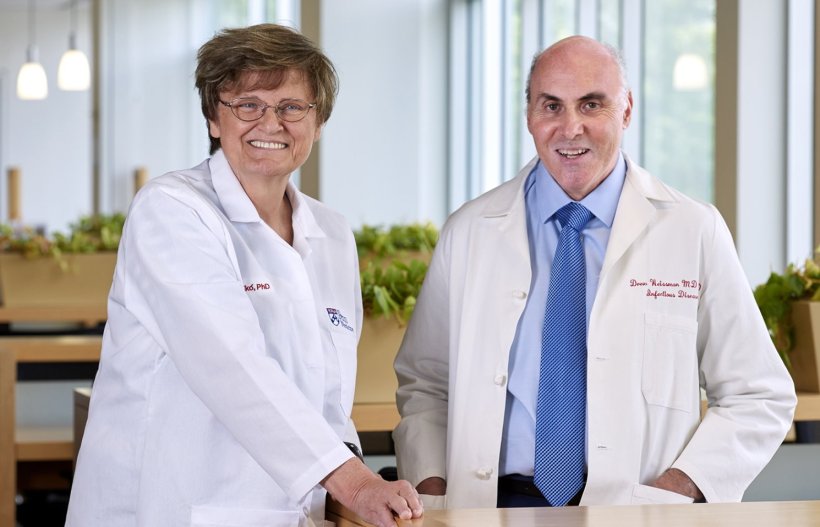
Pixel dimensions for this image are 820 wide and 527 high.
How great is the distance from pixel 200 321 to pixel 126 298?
18 centimetres

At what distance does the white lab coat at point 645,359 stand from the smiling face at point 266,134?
1.51 feet

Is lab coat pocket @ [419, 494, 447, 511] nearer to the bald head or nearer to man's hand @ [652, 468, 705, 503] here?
man's hand @ [652, 468, 705, 503]

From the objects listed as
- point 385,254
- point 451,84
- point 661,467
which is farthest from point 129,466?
point 451,84

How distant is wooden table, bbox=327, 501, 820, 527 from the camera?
159 cm

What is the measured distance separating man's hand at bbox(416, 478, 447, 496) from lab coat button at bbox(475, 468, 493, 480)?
15 centimetres

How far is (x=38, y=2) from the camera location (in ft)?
59.1

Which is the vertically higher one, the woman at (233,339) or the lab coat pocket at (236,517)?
the woman at (233,339)

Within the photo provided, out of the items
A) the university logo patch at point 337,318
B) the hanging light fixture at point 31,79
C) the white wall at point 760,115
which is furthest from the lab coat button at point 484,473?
the hanging light fixture at point 31,79

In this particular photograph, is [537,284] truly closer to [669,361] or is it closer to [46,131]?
[669,361]

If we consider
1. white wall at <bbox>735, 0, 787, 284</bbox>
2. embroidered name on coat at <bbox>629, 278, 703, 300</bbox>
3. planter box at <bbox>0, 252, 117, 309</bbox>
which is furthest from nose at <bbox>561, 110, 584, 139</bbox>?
planter box at <bbox>0, 252, 117, 309</bbox>

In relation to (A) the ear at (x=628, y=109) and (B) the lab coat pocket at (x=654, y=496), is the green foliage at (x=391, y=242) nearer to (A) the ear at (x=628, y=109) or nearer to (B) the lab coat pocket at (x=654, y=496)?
(A) the ear at (x=628, y=109)

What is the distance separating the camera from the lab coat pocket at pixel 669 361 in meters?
2.26

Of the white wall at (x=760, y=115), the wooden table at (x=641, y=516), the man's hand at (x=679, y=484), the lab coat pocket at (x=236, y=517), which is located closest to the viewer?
the wooden table at (x=641, y=516)

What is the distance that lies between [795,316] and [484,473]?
1477 mm
